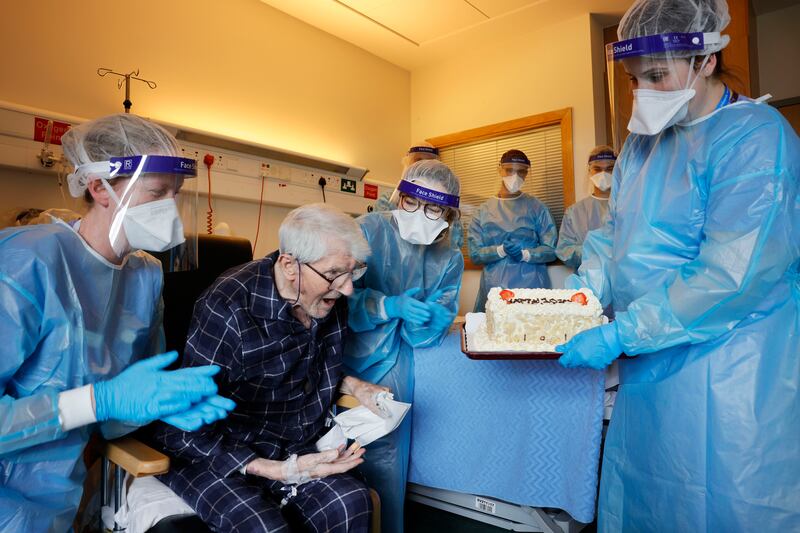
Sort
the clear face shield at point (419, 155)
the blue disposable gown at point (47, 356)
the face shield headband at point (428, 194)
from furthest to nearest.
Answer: the clear face shield at point (419, 155) → the face shield headband at point (428, 194) → the blue disposable gown at point (47, 356)

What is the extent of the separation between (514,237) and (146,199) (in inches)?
106

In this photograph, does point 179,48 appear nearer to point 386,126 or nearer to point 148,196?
point 386,126

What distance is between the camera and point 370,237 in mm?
2008

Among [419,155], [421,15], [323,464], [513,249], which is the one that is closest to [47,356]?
[323,464]

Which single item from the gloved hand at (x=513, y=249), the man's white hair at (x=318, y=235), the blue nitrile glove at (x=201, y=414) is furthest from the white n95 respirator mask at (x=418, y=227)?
the gloved hand at (x=513, y=249)

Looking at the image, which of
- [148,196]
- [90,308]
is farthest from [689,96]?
[90,308]

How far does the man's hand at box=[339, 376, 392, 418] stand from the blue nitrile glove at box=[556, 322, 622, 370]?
600mm

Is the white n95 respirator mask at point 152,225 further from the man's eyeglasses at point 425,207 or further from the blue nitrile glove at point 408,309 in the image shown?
the man's eyeglasses at point 425,207

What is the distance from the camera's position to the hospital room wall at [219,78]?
2535mm

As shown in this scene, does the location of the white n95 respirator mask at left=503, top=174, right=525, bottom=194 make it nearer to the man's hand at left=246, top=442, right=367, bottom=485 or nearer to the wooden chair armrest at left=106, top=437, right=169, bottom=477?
the man's hand at left=246, top=442, right=367, bottom=485

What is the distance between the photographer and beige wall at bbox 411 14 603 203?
3760 mm

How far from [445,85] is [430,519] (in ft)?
11.4

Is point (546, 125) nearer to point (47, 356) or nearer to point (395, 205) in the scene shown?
point (395, 205)

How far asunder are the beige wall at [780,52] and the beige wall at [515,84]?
106 cm
